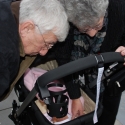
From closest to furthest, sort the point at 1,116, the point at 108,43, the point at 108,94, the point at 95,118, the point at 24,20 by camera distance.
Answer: the point at 24,20 < the point at 95,118 < the point at 108,43 < the point at 108,94 < the point at 1,116

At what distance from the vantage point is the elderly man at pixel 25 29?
0.94 meters

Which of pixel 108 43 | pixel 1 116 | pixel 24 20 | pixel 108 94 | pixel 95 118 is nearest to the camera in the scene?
pixel 24 20

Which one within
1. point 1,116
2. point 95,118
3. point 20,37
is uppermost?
point 20,37

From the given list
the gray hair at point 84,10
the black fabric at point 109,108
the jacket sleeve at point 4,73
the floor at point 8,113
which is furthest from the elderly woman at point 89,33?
the floor at point 8,113

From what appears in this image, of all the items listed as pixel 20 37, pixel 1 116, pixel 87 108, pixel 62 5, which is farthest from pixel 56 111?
pixel 1 116

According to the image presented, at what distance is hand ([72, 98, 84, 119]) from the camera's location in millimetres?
1408

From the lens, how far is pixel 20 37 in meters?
1.05

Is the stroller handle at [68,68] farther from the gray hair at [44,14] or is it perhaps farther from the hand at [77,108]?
the hand at [77,108]

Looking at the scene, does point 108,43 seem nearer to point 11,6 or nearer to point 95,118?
point 95,118

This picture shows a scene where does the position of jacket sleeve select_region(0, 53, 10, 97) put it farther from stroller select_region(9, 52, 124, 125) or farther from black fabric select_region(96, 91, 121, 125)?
black fabric select_region(96, 91, 121, 125)

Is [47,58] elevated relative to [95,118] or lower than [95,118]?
elevated

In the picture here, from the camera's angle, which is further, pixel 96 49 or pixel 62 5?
pixel 96 49

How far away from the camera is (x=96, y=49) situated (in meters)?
1.40

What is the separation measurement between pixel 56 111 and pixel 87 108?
0.31m
